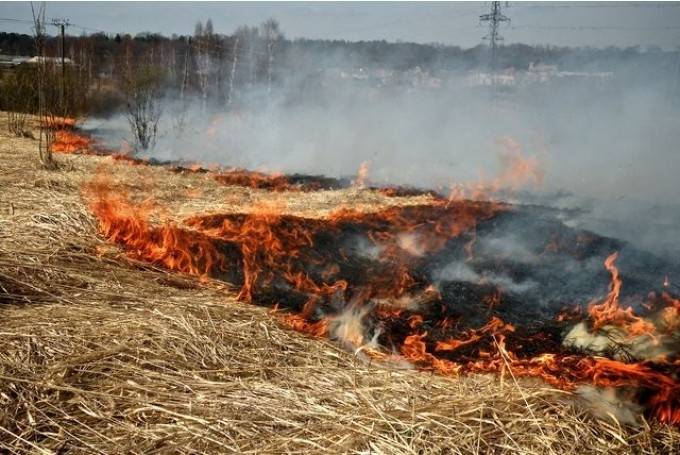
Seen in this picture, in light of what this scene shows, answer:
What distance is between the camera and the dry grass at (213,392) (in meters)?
2.60

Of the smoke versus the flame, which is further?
the smoke

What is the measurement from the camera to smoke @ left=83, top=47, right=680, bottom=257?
523 inches

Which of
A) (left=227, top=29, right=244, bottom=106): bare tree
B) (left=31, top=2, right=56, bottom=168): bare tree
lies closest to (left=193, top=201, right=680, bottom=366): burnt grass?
(left=31, top=2, right=56, bottom=168): bare tree

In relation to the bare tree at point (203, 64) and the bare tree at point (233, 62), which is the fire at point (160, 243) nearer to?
the bare tree at point (233, 62)

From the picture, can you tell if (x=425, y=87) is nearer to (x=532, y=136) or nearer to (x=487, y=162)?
(x=532, y=136)

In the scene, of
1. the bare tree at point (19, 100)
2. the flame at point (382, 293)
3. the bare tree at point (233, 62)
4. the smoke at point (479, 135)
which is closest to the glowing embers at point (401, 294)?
the flame at point (382, 293)

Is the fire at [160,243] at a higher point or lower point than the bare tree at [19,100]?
lower

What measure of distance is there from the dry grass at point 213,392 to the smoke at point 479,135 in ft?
19.0

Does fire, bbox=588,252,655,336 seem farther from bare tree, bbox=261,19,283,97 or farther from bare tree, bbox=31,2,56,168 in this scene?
bare tree, bbox=261,19,283,97

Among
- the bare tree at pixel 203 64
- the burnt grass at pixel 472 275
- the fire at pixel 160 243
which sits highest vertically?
the bare tree at pixel 203 64

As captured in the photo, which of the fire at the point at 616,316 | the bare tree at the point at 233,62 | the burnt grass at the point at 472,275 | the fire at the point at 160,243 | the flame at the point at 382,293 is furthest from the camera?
the bare tree at the point at 233,62

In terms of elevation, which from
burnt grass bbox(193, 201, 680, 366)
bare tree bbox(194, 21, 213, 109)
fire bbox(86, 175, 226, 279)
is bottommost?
burnt grass bbox(193, 201, 680, 366)

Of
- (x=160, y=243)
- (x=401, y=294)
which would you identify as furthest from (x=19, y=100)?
(x=401, y=294)

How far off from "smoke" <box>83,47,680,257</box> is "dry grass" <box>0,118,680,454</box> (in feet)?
19.0
